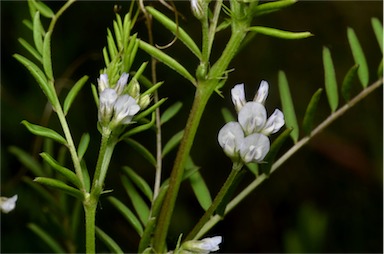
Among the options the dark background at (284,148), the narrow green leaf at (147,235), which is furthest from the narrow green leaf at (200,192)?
the dark background at (284,148)

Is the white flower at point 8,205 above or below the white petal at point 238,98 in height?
below

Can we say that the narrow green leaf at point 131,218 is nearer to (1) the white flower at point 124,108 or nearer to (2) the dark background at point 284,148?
(1) the white flower at point 124,108

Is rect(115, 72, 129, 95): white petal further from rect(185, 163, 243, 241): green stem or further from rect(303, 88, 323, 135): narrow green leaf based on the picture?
rect(303, 88, 323, 135): narrow green leaf

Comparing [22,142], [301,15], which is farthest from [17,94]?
[301,15]

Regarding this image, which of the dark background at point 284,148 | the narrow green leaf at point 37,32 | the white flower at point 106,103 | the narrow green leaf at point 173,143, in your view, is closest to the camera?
the white flower at point 106,103

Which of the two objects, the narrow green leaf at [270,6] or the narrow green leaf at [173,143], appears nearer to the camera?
the narrow green leaf at [270,6]

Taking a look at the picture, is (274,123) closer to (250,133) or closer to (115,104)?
(250,133)

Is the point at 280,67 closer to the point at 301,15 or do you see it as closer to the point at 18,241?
the point at 301,15
